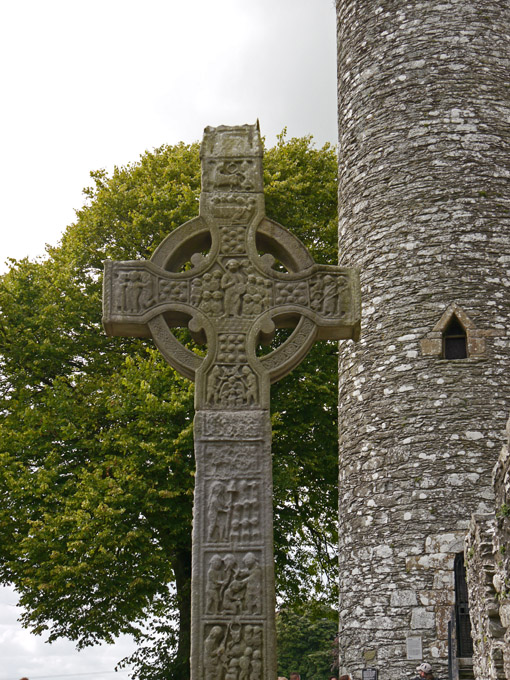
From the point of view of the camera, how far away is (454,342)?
37.2ft

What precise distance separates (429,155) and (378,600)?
6.01 meters

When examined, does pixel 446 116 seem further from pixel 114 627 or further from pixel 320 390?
pixel 114 627

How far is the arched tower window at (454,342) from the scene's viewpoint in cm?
1128

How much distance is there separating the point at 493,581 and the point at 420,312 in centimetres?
570

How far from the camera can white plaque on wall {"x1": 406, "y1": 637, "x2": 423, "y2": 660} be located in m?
10.4

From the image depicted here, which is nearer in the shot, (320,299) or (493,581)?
(320,299)

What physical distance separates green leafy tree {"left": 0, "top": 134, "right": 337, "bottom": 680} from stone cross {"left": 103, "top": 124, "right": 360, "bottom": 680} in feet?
27.4

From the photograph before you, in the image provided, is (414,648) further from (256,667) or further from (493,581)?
(256,667)

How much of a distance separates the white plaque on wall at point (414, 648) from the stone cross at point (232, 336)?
6.31 metres

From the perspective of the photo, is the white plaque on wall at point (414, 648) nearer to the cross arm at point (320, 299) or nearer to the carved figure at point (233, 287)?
the cross arm at point (320, 299)

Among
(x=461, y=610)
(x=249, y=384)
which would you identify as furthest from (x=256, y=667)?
(x=461, y=610)

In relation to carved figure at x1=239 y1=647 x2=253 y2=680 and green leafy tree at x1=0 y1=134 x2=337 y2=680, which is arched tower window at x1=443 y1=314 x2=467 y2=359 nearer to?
green leafy tree at x1=0 y1=134 x2=337 y2=680

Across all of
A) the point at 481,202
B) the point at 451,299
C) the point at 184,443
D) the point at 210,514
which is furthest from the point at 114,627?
the point at 210,514

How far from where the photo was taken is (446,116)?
1219 cm
